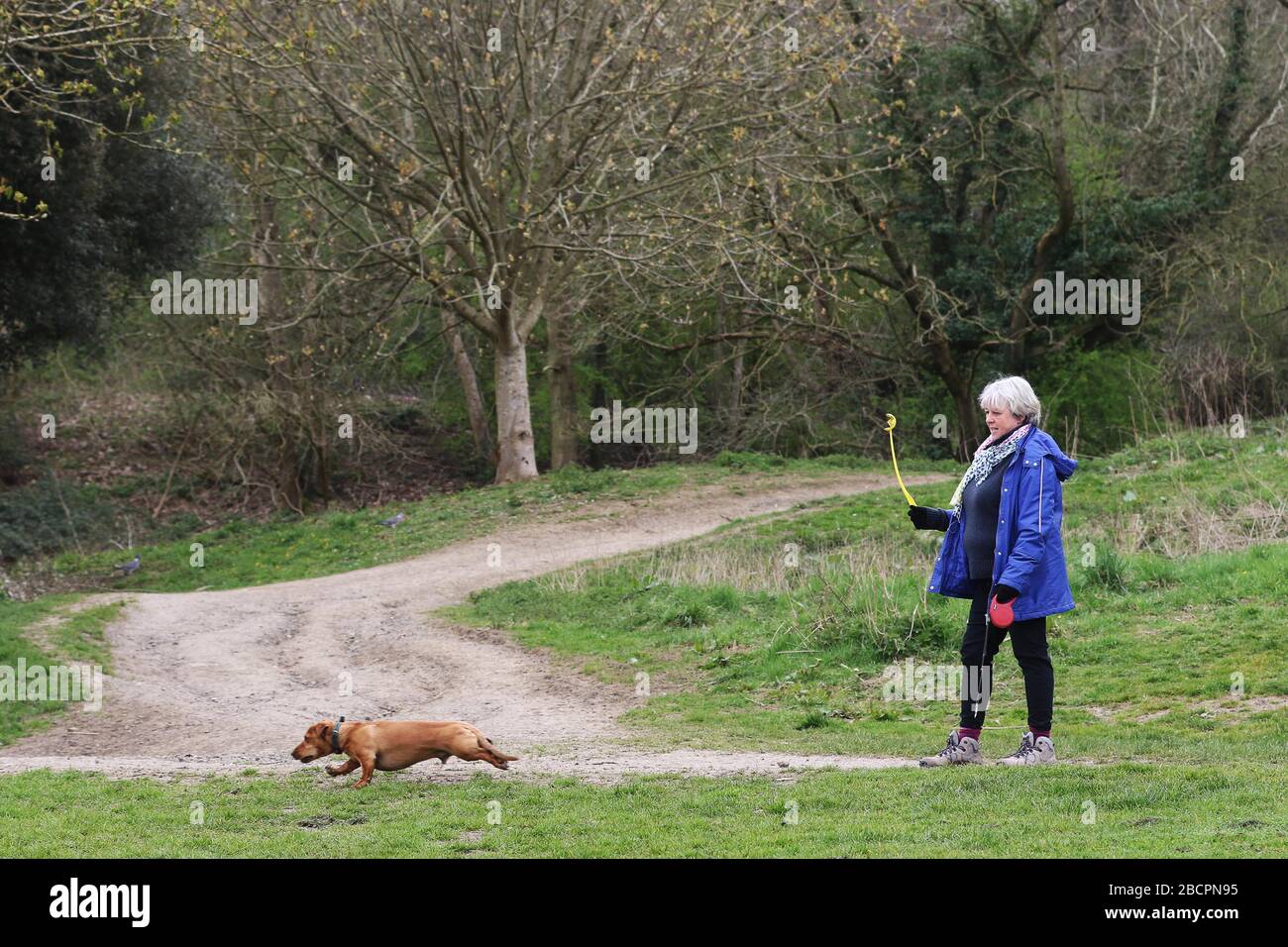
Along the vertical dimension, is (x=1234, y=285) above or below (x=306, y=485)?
above

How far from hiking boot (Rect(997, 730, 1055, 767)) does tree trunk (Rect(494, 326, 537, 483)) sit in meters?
19.0

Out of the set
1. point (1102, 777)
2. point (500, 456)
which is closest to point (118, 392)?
point (500, 456)

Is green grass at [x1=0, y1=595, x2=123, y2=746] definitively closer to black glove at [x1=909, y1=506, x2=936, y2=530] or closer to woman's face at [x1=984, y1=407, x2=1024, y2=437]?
black glove at [x1=909, y1=506, x2=936, y2=530]

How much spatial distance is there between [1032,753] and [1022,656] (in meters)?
0.56

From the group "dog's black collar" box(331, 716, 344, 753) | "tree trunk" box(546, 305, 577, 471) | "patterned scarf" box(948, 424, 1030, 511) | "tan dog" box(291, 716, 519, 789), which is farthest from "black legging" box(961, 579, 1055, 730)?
"tree trunk" box(546, 305, 577, 471)

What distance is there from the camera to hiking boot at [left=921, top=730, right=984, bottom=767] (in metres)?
7.91

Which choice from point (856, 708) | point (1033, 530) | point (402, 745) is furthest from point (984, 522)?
point (856, 708)

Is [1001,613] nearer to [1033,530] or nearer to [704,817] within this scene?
[1033,530]

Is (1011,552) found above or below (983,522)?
below

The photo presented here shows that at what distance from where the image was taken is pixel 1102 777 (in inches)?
285

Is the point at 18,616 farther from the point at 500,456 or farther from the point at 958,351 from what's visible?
the point at 958,351

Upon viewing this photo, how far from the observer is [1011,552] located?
24.7 ft

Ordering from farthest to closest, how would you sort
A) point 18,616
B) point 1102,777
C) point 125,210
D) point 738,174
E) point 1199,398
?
point 1199,398, point 738,174, point 125,210, point 18,616, point 1102,777
